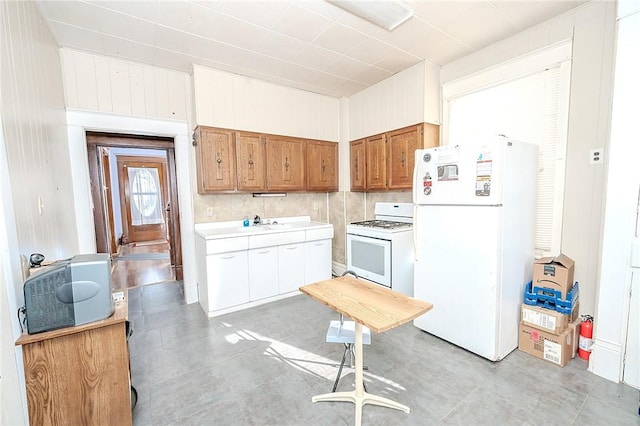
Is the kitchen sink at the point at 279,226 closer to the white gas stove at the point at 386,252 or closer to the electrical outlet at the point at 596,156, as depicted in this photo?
the white gas stove at the point at 386,252

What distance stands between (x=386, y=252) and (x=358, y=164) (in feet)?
5.13

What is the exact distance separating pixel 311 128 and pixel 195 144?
66.7 inches

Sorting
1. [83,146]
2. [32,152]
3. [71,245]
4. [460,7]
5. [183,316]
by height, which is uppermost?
[460,7]

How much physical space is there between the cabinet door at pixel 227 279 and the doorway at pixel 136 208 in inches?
63.6

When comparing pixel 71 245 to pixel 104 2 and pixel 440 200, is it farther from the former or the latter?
pixel 440 200

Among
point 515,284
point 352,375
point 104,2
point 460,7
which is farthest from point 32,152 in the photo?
point 515,284

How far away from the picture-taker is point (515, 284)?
2.32 metres

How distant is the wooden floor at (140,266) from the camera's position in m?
4.38

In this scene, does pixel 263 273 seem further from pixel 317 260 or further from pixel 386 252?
pixel 386 252

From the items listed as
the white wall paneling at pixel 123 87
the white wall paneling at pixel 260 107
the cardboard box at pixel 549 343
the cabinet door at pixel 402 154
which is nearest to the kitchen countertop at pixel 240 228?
the cabinet door at pixel 402 154

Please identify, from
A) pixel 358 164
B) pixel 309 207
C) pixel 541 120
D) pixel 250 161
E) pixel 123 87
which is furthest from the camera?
pixel 309 207

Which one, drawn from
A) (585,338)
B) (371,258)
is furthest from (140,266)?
(585,338)

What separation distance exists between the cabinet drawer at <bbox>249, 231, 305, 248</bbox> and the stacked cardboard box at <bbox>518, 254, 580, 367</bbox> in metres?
2.51

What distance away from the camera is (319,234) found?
384 cm
